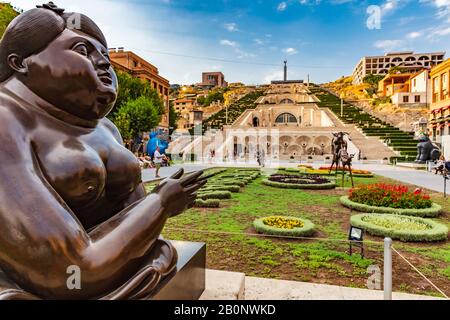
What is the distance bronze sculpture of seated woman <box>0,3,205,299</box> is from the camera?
4.03 ft

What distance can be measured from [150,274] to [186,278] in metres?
0.53

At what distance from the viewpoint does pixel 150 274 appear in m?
1.57

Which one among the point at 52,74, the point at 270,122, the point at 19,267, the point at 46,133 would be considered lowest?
the point at 19,267

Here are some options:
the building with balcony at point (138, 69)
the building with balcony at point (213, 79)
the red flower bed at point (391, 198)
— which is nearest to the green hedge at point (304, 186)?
the red flower bed at point (391, 198)

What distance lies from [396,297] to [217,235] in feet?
11.2

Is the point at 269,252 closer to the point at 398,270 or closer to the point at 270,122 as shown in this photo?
the point at 398,270

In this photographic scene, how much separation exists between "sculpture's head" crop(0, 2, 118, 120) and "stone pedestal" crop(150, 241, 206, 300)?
1062 millimetres

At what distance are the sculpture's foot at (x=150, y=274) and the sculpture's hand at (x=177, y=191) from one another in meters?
0.24

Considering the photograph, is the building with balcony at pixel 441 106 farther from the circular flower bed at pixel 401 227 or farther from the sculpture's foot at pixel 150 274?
the sculpture's foot at pixel 150 274

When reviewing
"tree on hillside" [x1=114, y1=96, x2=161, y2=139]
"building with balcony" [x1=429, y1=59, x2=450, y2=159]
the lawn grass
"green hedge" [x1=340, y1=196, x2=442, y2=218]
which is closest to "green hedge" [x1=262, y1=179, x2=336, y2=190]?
"green hedge" [x1=340, y1=196, x2=442, y2=218]

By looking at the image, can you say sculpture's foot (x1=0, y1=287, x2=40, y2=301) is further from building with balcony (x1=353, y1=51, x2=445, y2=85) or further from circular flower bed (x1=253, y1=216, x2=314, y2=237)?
building with balcony (x1=353, y1=51, x2=445, y2=85)

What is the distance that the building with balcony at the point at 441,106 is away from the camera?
31391mm
